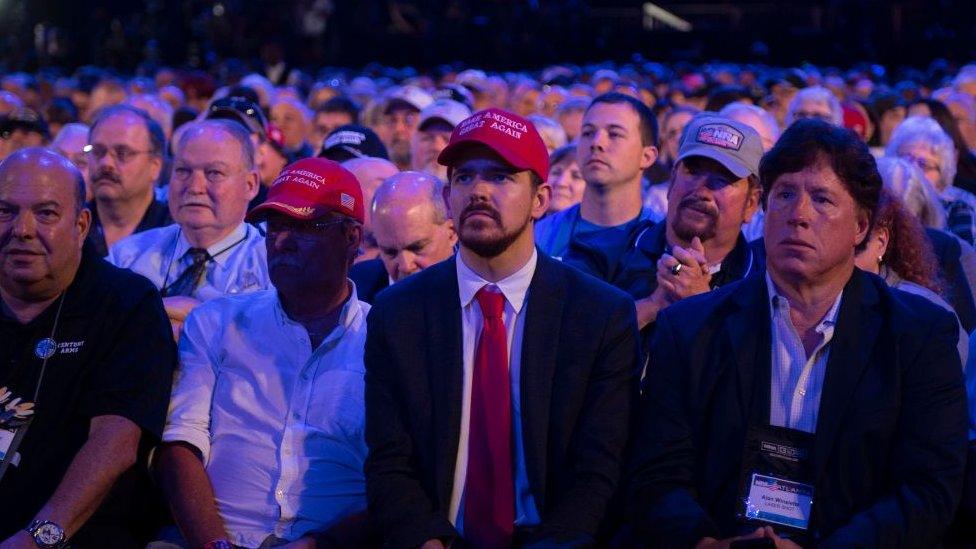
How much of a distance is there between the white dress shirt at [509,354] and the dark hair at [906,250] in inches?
56.0

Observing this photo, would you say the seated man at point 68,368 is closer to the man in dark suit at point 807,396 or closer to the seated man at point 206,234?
the seated man at point 206,234

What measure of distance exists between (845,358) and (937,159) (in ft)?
12.6

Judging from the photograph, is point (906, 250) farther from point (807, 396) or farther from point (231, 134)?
point (231, 134)

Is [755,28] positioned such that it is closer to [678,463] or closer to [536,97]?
[536,97]

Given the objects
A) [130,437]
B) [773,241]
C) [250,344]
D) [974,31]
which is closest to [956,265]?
[773,241]

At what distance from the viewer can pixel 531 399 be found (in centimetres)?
371

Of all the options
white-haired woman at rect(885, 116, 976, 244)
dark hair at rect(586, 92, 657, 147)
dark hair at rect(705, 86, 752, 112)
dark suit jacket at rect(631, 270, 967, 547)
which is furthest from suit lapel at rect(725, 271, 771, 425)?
dark hair at rect(705, 86, 752, 112)

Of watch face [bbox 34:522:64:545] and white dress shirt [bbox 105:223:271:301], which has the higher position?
white dress shirt [bbox 105:223:271:301]

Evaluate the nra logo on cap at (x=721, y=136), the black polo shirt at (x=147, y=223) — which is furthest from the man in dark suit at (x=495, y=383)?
the black polo shirt at (x=147, y=223)

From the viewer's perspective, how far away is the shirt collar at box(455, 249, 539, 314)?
12.6 ft

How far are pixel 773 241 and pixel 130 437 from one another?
6.62 feet

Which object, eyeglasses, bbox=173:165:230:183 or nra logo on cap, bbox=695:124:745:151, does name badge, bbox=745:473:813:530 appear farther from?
eyeglasses, bbox=173:165:230:183

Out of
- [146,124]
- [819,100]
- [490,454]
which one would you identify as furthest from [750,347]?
[819,100]

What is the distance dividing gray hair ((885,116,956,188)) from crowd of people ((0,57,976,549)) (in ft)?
6.59
